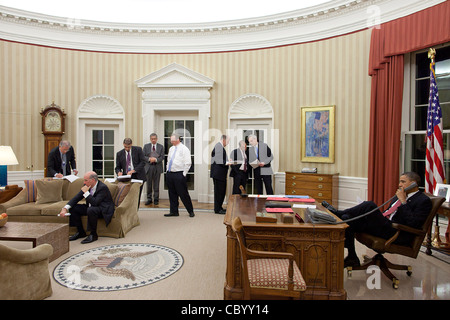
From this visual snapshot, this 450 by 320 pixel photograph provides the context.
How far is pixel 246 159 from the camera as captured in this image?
6.90 m

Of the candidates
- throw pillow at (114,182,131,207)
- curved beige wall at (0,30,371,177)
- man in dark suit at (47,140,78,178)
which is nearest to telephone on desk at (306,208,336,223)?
throw pillow at (114,182,131,207)

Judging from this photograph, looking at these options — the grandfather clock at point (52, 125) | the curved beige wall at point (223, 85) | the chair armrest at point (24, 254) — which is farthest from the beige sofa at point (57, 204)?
the curved beige wall at point (223, 85)

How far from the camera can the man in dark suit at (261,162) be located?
6758mm

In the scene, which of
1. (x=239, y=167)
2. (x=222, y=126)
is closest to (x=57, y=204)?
(x=239, y=167)

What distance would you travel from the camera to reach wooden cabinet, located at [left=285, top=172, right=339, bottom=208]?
20.7 feet

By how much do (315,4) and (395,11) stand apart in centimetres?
186

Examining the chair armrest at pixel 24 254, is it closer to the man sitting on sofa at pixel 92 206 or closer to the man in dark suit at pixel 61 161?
the man sitting on sofa at pixel 92 206

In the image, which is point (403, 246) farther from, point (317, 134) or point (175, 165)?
point (175, 165)

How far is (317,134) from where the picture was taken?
6.92m

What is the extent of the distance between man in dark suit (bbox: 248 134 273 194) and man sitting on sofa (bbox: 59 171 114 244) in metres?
3.16

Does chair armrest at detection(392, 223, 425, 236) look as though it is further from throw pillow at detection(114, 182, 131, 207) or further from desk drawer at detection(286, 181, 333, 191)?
throw pillow at detection(114, 182, 131, 207)

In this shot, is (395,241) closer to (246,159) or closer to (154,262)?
(154,262)

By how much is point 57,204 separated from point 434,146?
5867 mm

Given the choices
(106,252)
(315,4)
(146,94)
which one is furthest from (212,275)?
(315,4)
